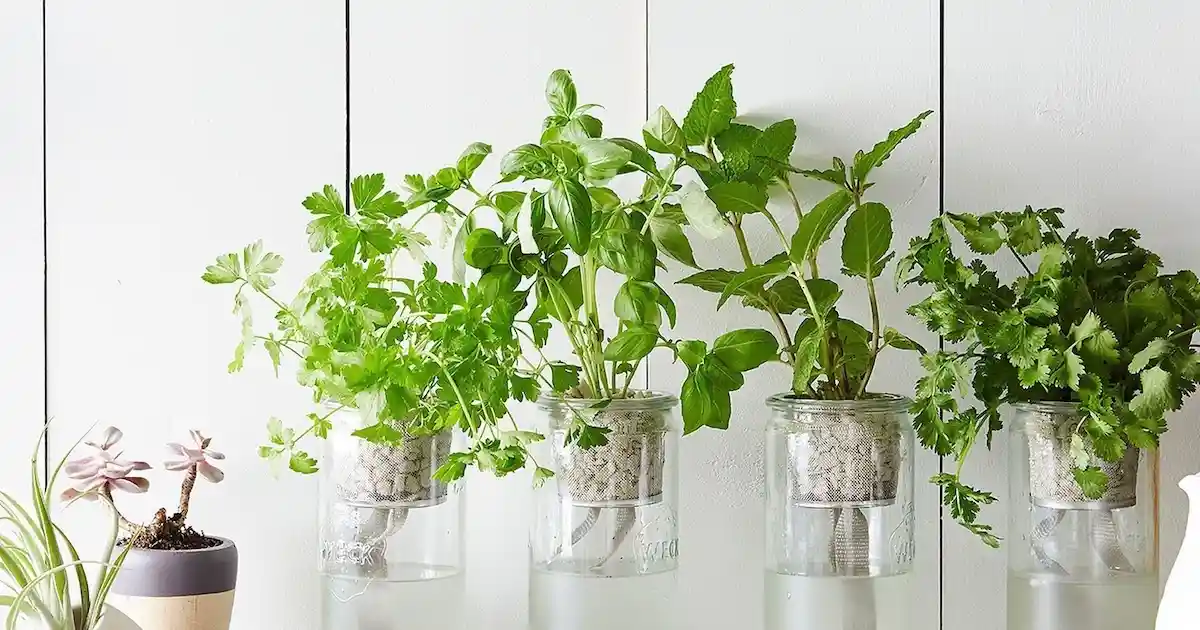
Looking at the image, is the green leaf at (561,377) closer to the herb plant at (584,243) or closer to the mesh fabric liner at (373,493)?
the herb plant at (584,243)

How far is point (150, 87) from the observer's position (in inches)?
52.7

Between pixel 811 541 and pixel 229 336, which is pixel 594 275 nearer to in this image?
pixel 811 541

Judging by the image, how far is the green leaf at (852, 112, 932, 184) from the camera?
1.13 m

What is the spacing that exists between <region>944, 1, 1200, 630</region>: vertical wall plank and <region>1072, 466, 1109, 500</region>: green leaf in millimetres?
228

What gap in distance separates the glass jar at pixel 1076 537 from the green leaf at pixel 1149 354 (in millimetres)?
89

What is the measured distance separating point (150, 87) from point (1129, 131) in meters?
1.08

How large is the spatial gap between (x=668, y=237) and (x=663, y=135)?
11 cm

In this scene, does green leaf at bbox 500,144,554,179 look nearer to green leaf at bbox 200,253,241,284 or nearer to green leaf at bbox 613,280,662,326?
green leaf at bbox 613,280,662,326

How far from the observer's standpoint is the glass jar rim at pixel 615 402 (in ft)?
3.68

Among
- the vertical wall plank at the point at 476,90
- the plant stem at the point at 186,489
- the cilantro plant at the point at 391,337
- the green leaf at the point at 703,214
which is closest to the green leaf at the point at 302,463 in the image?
the cilantro plant at the point at 391,337

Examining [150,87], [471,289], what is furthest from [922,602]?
[150,87]

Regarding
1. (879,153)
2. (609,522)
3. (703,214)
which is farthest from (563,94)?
(609,522)

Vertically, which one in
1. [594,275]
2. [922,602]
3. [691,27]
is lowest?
[922,602]

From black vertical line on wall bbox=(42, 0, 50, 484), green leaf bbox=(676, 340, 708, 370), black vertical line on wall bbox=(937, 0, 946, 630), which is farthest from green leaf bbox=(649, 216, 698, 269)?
black vertical line on wall bbox=(42, 0, 50, 484)
